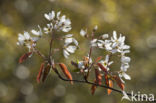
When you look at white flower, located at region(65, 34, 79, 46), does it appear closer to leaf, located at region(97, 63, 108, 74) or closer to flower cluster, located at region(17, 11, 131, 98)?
flower cluster, located at region(17, 11, 131, 98)

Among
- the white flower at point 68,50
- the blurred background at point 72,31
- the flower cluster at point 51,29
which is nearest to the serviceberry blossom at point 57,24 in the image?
the flower cluster at point 51,29

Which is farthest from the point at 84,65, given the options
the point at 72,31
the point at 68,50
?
the point at 72,31

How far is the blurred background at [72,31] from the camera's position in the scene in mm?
5742

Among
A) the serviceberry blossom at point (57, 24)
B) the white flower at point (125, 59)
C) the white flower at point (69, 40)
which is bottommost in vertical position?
the white flower at point (125, 59)

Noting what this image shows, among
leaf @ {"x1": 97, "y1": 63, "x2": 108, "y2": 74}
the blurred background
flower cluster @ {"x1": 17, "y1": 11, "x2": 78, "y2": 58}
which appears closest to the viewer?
leaf @ {"x1": 97, "y1": 63, "x2": 108, "y2": 74}

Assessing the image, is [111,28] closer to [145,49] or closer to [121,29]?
[121,29]

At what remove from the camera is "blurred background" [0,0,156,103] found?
5.74 m

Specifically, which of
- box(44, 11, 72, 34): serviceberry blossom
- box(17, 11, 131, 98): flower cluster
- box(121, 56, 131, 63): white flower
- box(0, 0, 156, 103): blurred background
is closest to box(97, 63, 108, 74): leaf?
box(17, 11, 131, 98): flower cluster

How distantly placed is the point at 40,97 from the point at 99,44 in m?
4.55

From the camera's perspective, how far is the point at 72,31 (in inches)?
233

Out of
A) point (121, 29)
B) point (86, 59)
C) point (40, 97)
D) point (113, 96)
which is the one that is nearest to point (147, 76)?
point (113, 96)

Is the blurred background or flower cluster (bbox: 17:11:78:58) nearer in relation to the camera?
flower cluster (bbox: 17:11:78:58)

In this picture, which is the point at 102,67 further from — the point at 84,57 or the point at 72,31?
the point at 72,31

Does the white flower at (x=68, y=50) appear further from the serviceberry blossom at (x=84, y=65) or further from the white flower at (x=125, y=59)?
the white flower at (x=125, y=59)
